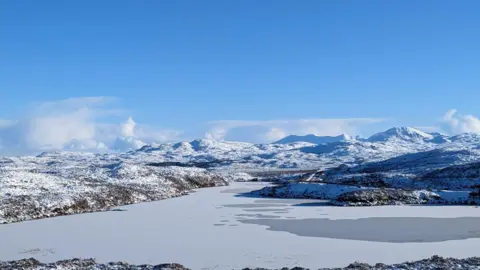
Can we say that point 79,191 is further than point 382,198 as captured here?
No

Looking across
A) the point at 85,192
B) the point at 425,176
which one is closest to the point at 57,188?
the point at 85,192

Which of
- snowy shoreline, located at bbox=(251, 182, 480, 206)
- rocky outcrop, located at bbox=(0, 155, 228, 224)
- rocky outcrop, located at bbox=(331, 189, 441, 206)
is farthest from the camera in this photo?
rocky outcrop, located at bbox=(331, 189, 441, 206)

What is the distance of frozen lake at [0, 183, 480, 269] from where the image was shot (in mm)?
21344

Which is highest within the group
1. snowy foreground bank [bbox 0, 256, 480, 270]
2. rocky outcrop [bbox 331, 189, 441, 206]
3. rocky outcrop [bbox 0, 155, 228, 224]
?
rocky outcrop [bbox 0, 155, 228, 224]

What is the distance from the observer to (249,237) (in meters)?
26.4

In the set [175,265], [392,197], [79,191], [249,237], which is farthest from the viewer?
[392,197]

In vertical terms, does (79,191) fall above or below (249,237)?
above

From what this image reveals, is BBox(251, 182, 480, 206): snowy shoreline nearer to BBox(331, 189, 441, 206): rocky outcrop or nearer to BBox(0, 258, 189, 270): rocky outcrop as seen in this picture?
BBox(331, 189, 441, 206): rocky outcrop

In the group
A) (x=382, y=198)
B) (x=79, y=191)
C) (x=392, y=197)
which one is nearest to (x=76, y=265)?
(x=79, y=191)

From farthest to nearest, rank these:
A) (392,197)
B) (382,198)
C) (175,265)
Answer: (392,197), (382,198), (175,265)

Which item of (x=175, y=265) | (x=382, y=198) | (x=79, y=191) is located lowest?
(x=175, y=265)

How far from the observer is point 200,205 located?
46.0 meters

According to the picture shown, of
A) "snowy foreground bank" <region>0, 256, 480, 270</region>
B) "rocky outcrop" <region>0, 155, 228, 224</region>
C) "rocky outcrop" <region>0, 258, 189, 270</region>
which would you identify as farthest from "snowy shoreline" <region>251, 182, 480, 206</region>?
"rocky outcrop" <region>0, 258, 189, 270</region>

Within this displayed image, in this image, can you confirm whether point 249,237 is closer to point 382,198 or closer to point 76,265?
point 76,265
